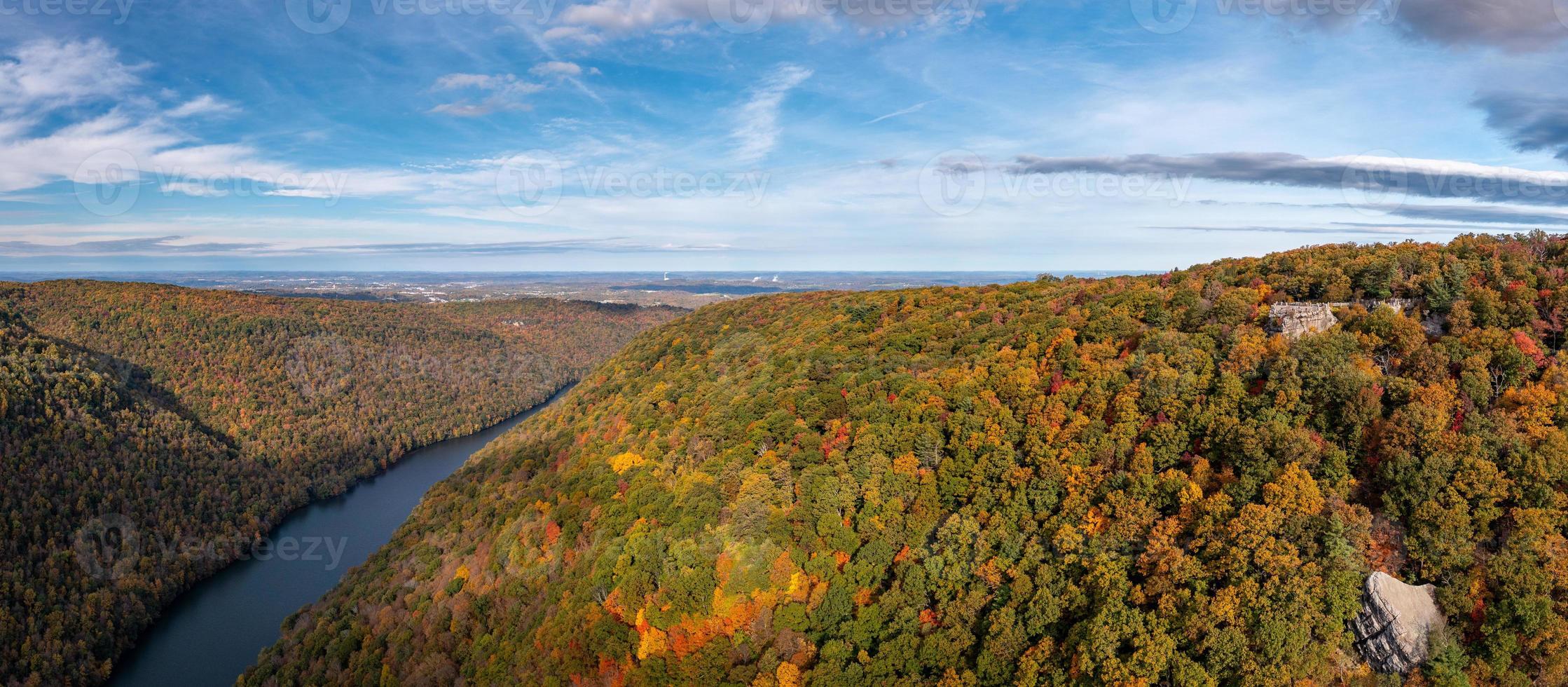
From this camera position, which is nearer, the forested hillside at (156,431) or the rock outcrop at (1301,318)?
the rock outcrop at (1301,318)

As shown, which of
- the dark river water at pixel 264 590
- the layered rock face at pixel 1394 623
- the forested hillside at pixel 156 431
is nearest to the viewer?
the layered rock face at pixel 1394 623

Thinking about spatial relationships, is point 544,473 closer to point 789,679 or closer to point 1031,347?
point 789,679

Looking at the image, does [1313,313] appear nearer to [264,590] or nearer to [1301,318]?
[1301,318]

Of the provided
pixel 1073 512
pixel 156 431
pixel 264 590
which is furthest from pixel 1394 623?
pixel 156 431

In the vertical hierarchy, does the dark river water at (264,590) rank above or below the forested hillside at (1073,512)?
below

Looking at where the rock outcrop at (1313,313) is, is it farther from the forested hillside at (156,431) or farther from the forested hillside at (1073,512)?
the forested hillside at (156,431)

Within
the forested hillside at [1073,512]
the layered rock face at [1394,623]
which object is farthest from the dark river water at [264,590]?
the layered rock face at [1394,623]
